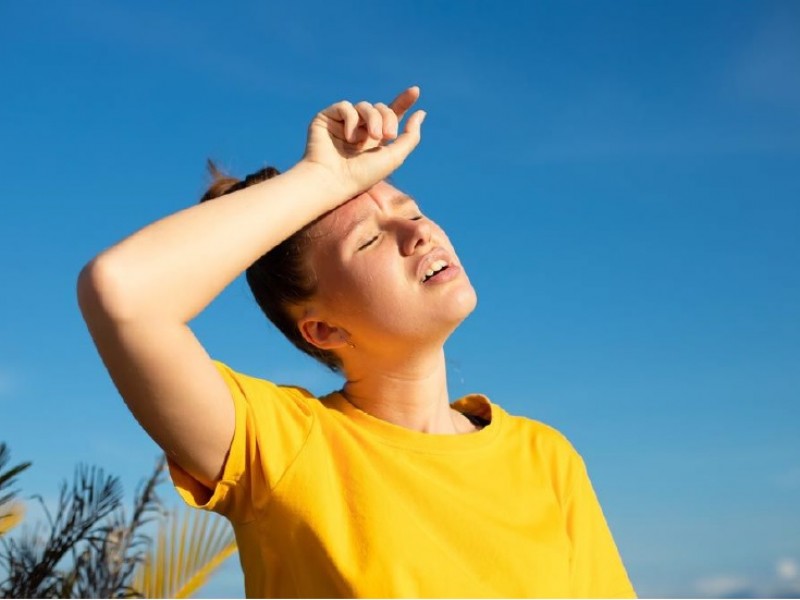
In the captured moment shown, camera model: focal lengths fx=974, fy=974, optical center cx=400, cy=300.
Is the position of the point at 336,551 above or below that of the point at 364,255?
below

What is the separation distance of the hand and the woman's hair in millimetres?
207

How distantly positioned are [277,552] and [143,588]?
332 centimetres

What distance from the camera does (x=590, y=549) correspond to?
7.31 ft

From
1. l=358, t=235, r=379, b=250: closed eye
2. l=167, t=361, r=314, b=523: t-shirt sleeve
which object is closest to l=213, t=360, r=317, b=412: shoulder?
l=167, t=361, r=314, b=523: t-shirt sleeve

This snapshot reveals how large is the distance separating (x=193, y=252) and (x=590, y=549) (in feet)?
3.78

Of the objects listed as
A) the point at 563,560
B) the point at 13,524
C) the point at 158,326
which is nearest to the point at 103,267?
the point at 158,326

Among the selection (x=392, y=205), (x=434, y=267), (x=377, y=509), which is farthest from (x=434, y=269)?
(x=377, y=509)

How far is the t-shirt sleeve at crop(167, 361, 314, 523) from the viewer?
180 centimetres

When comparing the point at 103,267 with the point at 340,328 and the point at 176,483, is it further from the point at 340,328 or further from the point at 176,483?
the point at 340,328

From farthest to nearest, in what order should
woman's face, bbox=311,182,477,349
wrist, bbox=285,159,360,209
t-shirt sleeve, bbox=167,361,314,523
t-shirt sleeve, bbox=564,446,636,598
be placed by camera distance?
1. t-shirt sleeve, bbox=564,446,636,598
2. woman's face, bbox=311,182,477,349
3. wrist, bbox=285,159,360,209
4. t-shirt sleeve, bbox=167,361,314,523

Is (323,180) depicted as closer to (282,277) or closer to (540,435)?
(282,277)

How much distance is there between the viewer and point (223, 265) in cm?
176

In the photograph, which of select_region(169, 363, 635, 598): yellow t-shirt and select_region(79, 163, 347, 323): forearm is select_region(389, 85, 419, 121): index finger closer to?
select_region(79, 163, 347, 323): forearm

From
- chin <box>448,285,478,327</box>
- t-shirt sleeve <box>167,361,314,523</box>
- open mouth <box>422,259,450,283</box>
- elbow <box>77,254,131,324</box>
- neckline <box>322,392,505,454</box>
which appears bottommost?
t-shirt sleeve <box>167,361,314,523</box>
